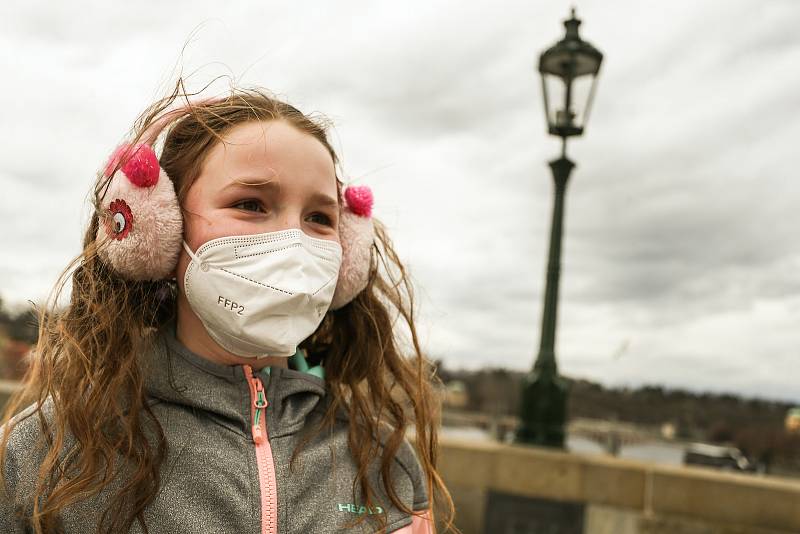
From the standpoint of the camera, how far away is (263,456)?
1695 mm

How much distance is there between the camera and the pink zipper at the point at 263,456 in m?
1.63

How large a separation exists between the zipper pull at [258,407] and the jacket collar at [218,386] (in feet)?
0.06

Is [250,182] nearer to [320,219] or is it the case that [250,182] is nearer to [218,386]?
[320,219]

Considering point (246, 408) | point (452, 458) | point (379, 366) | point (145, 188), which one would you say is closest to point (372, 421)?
point (379, 366)

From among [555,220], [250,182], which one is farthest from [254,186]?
[555,220]

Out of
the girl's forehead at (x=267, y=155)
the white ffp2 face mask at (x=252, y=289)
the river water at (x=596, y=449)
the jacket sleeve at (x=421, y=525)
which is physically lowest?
the river water at (x=596, y=449)

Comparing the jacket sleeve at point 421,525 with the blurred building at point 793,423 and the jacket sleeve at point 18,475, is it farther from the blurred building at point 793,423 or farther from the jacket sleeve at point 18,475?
the blurred building at point 793,423

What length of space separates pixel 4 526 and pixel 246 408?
1.80ft

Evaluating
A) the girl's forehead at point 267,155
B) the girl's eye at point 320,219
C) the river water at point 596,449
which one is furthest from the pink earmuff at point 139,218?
the river water at point 596,449

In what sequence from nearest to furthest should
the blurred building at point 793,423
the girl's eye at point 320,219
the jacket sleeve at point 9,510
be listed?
Answer: the jacket sleeve at point 9,510
the girl's eye at point 320,219
the blurred building at point 793,423

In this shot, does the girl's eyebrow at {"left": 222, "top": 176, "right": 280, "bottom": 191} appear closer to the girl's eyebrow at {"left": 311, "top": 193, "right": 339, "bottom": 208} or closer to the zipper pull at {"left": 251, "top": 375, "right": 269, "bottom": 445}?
the girl's eyebrow at {"left": 311, "top": 193, "right": 339, "bottom": 208}

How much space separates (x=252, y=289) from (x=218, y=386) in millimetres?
249

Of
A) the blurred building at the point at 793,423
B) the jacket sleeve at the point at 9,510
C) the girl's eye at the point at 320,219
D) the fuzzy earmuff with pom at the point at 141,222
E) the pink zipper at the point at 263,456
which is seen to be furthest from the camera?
the blurred building at the point at 793,423

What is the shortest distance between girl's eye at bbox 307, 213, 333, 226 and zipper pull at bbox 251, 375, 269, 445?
427 millimetres
